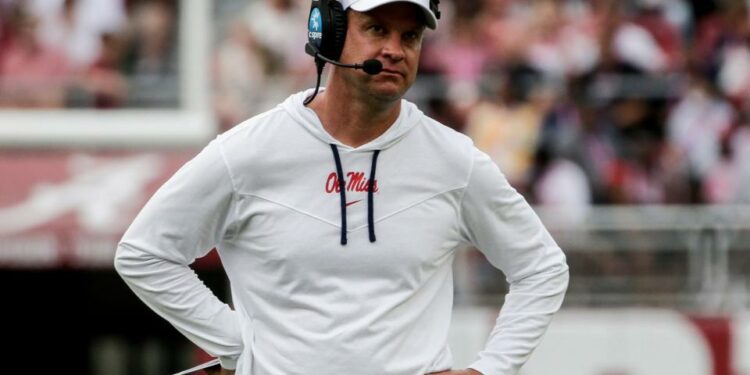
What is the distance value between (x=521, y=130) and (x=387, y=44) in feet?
24.8

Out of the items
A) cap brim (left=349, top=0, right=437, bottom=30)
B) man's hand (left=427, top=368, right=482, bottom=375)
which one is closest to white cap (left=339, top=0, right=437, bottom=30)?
cap brim (left=349, top=0, right=437, bottom=30)

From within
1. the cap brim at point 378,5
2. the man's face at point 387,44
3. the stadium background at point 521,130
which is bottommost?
the stadium background at point 521,130

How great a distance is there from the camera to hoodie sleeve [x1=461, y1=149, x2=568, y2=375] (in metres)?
4.73


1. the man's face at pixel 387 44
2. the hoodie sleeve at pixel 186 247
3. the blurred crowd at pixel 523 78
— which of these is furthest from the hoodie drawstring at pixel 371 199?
the blurred crowd at pixel 523 78

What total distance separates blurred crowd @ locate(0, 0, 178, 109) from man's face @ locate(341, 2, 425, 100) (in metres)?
7.43

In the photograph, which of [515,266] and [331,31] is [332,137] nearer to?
[331,31]

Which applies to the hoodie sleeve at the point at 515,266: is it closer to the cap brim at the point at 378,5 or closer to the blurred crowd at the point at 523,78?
the cap brim at the point at 378,5

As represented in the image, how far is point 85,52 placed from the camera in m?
11.7

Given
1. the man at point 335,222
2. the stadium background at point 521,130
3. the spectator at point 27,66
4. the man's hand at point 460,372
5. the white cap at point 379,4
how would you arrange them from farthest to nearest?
the spectator at point 27,66 → the stadium background at point 521,130 → the man's hand at point 460,372 → the man at point 335,222 → the white cap at point 379,4

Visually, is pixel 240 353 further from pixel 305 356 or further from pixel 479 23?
pixel 479 23

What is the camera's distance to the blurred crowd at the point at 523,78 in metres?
11.7

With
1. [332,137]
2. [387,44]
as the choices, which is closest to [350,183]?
[332,137]

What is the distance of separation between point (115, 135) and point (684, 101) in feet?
13.0

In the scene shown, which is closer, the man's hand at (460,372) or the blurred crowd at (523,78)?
the man's hand at (460,372)
